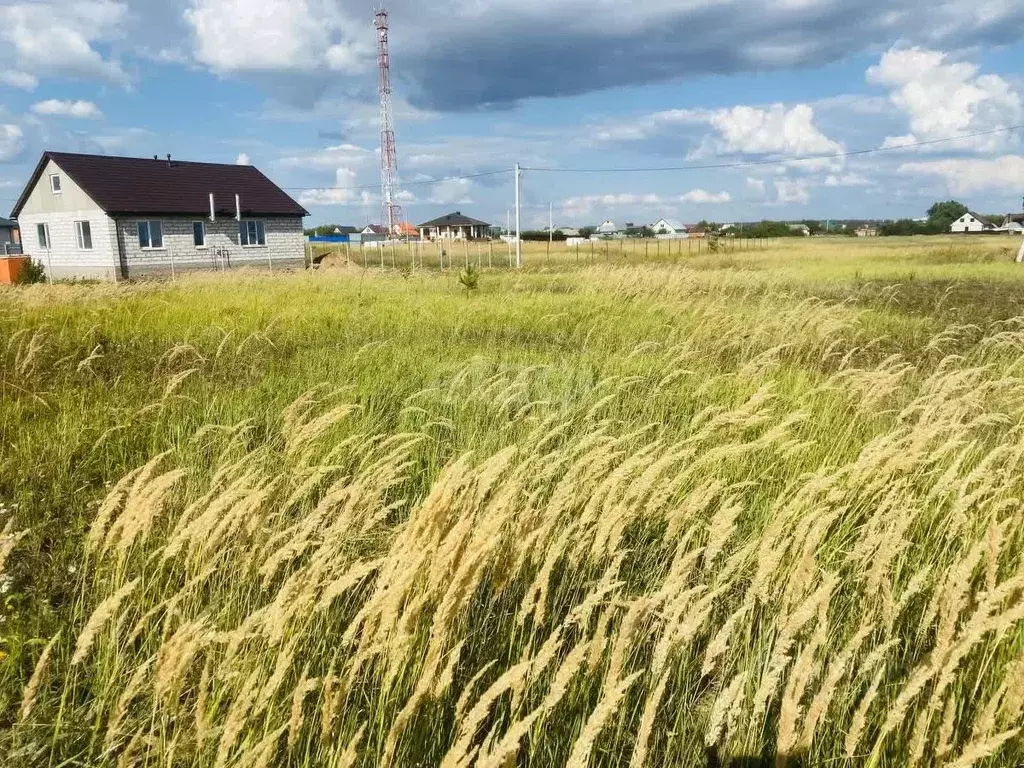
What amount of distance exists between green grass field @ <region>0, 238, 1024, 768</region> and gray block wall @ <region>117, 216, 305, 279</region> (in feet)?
81.0

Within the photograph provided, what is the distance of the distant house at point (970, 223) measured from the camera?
343ft

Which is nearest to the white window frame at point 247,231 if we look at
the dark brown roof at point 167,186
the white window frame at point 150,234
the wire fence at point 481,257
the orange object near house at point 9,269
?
the dark brown roof at point 167,186

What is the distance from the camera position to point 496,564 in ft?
7.99

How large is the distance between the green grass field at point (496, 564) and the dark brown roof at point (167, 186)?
83.4 ft

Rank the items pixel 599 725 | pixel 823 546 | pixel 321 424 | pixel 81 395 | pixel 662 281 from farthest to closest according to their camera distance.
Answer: pixel 662 281
pixel 81 395
pixel 321 424
pixel 823 546
pixel 599 725

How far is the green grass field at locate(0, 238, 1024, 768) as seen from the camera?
1731mm

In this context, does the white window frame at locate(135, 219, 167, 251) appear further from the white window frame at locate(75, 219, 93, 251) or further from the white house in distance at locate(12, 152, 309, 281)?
the white window frame at locate(75, 219, 93, 251)

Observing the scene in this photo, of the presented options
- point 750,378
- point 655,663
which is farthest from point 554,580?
point 750,378

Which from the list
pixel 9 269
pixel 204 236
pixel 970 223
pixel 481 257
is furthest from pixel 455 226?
pixel 970 223

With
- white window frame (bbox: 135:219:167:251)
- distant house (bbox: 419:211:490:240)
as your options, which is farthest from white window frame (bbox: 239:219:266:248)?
distant house (bbox: 419:211:490:240)

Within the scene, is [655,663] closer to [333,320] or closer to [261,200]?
[333,320]

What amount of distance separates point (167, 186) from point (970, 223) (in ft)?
383

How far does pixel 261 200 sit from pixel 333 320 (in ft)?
92.6

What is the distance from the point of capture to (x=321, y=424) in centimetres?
321
